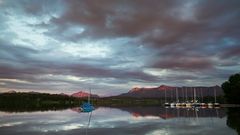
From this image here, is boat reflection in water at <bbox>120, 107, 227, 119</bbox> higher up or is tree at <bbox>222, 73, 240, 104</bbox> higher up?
tree at <bbox>222, 73, 240, 104</bbox>

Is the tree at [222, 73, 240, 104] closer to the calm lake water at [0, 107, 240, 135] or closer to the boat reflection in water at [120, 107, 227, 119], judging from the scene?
the boat reflection in water at [120, 107, 227, 119]

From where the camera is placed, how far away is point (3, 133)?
36094 mm

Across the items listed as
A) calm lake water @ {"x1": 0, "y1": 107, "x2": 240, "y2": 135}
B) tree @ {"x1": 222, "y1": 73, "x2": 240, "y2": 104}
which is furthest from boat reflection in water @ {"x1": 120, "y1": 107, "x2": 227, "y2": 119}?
tree @ {"x1": 222, "y1": 73, "x2": 240, "y2": 104}

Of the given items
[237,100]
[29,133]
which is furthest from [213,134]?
[237,100]

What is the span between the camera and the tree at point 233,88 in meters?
124

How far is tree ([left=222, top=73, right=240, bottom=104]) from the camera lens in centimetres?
12380

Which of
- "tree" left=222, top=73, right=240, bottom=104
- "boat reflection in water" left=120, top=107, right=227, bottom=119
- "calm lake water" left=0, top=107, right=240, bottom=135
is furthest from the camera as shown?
"tree" left=222, top=73, right=240, bottom=104

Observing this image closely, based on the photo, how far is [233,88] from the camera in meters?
125

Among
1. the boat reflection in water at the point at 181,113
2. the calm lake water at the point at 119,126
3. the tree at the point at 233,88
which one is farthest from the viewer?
the tree at the point at 233,88

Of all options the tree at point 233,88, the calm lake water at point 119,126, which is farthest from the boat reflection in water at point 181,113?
the tree at point 233,88

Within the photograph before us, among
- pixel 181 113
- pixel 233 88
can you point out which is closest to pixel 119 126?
pixel 181 113

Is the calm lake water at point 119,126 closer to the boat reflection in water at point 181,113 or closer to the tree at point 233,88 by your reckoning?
the boat reflection in water at point 181,113

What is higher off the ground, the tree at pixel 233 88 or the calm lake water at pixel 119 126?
the tree at pixel 233 88

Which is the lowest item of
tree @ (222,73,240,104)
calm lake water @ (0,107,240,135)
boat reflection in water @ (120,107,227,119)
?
boat reflection in water @ (120,107,227,119)
